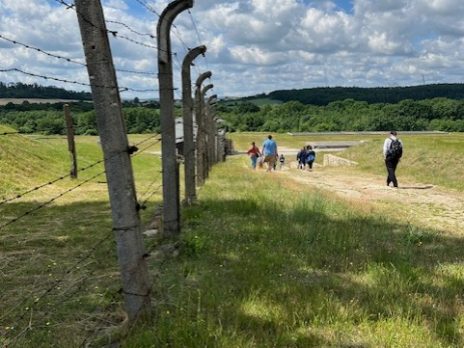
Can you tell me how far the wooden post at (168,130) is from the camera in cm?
803

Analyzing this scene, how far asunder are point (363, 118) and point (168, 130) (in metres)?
131

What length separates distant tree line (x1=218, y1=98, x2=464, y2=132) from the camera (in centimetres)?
13062

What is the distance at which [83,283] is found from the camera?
19.6ft

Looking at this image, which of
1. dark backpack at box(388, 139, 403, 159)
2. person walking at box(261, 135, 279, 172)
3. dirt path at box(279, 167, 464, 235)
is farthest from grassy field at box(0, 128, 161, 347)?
person walking at box(261, 135, 279, 172)

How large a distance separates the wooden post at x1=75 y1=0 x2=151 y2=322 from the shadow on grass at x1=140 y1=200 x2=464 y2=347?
38 cm

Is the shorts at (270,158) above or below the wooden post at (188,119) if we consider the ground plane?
below

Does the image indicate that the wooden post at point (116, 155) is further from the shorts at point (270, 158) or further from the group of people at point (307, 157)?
the group of people at point (307, 157)

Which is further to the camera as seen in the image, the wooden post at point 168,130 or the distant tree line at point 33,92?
the wooden post at point 168,130

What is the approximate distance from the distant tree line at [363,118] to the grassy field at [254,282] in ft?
386

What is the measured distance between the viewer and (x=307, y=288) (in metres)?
5.39

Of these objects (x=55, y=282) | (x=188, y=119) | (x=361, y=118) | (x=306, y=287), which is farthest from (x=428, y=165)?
(x=361, y=118)

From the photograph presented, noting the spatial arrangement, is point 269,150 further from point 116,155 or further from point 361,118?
point 361,118

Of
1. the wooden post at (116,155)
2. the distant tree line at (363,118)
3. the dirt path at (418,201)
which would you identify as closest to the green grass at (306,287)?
the wooden post at (116,155)

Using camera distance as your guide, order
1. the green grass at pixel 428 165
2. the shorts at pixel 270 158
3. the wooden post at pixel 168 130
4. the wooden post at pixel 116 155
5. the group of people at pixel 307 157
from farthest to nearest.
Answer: the group of people at pixel 307 157 < the shorts at pixel 270 158 < the green grass at pixel 428 165 < the wooden post at pixel 168 130 < the wooden post at pixel 116 155
